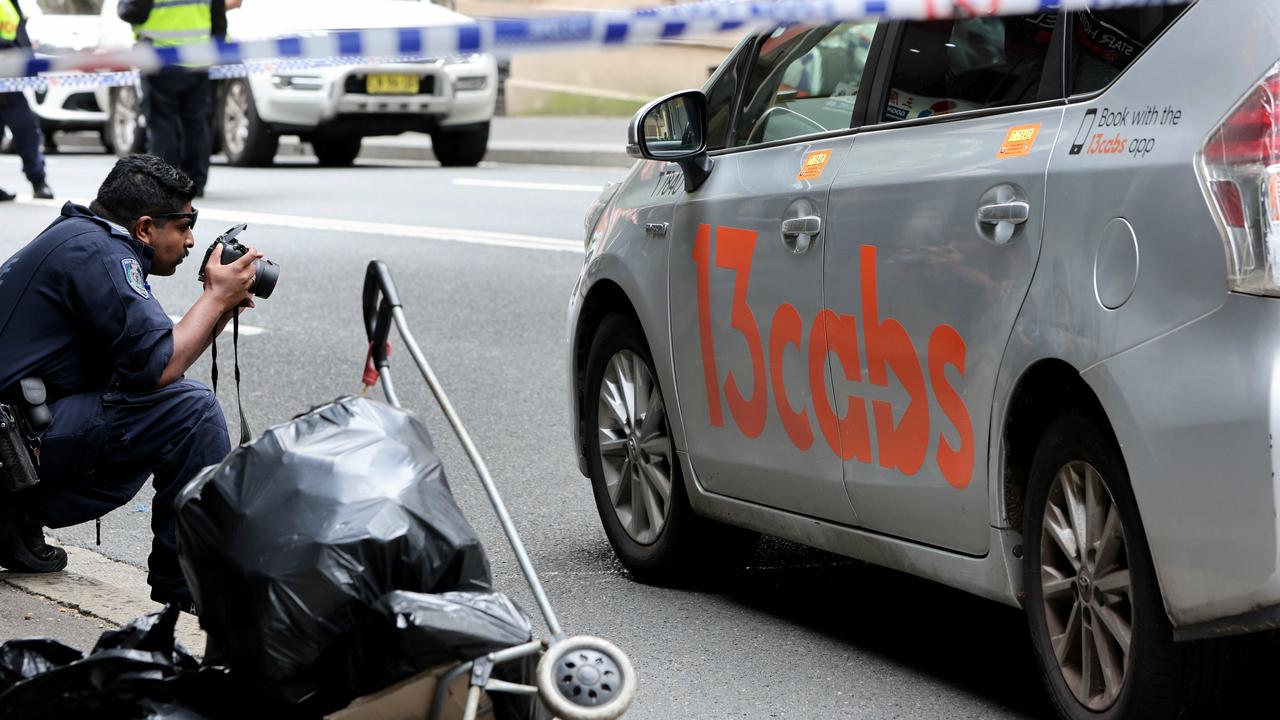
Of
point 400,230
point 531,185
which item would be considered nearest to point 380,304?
point 400,230

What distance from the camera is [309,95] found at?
1734 cm

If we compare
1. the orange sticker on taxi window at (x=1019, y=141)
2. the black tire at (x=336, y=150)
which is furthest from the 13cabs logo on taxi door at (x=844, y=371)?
the black tire at (x=336, y=150)

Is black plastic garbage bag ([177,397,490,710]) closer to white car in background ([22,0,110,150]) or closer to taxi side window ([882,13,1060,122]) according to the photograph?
taxi side window ([882,13,1060,122])

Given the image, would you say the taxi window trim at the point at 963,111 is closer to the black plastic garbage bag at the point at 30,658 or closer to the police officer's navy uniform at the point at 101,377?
the police officer's navy uniform at the point at 101,377

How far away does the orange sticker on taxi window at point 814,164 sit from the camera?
4.51 metres

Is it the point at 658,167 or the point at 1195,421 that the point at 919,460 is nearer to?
the point at 1195,421

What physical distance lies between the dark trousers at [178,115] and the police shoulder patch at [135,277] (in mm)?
9393

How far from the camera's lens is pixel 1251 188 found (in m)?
3.18

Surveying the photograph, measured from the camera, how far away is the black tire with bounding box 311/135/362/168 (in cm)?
1938

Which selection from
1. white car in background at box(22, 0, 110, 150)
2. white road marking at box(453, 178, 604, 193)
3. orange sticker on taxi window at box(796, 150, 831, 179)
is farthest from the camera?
white car in background at box(22, 0, 110, 150)

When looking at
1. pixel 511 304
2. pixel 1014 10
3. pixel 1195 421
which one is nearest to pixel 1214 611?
pixel 1195 421

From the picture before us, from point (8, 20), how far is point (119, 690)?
1127 cm

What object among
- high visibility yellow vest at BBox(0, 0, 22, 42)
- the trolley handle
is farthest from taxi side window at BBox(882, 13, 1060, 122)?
high visibility yellow vest at BBox(0, 0, 22, 42)

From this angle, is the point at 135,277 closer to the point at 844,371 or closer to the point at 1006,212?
the point at 844,371
